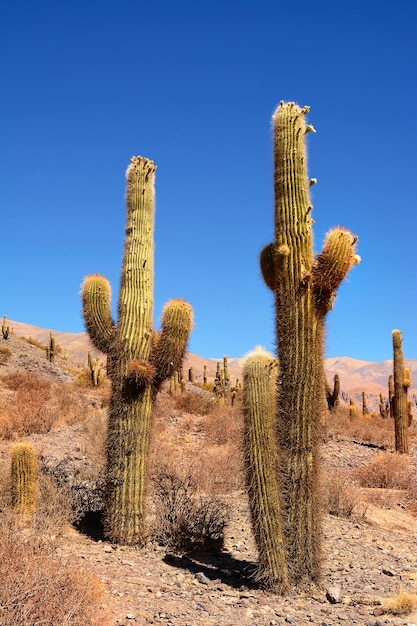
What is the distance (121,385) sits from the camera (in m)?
8.10

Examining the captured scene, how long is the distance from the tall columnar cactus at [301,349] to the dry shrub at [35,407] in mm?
9685

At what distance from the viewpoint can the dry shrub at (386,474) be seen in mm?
13156

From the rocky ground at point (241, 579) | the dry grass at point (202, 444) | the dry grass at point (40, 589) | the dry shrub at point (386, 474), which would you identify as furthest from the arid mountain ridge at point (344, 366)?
the dry grass at point (40, 589)

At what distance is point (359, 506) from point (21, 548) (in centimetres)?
692

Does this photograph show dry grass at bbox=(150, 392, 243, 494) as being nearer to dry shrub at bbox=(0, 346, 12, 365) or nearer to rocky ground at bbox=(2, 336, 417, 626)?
rocky ground at bbox=(2, 336, 417, 626)

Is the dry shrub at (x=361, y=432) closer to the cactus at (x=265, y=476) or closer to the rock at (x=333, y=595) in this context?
the rock at (x=333, y=595)

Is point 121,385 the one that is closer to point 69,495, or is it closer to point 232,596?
point 69,495

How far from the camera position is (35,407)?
15.8 metres

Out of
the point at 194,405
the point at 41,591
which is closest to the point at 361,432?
the point at 194,405

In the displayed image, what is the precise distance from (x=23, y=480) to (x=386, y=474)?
8474 mm

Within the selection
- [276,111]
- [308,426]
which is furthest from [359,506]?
[276,111]

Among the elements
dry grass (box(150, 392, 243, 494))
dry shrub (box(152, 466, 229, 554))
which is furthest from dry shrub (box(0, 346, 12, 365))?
dry shrub (box(152, 466, 229, 554))

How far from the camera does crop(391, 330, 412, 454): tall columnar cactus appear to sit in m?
18.3

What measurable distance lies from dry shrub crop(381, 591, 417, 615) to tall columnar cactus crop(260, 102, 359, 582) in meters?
0.77
